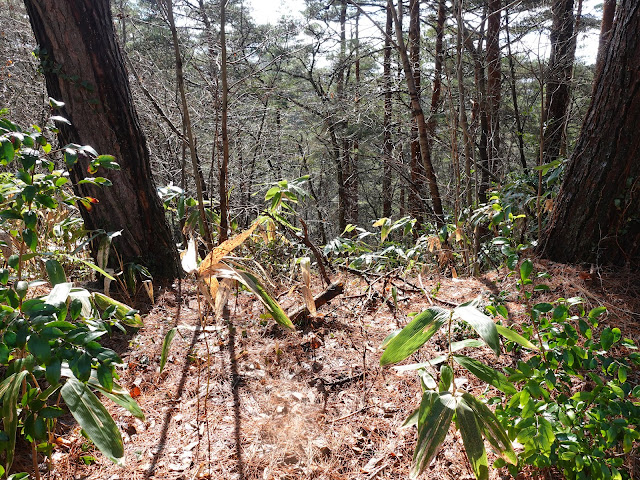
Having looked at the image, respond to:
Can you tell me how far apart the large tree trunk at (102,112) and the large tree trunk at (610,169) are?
9.51 ft

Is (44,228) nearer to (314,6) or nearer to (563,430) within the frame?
(563,430)

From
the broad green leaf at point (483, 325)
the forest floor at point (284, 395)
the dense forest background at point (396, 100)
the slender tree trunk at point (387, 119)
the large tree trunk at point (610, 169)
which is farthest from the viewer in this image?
the slender tree trunk at point (387, 119)

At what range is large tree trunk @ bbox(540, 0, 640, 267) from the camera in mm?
2197

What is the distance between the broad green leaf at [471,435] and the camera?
0.87 meters

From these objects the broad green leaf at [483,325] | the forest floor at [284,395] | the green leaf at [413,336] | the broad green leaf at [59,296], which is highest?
the broad green leaf at [59,296]

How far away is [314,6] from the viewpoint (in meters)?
11.1

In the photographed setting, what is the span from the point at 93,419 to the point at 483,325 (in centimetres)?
95

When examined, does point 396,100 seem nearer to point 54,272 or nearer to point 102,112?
point 102,112

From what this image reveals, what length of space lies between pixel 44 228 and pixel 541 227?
3.71 metres

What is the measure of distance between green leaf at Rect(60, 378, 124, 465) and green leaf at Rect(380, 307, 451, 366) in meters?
0.68

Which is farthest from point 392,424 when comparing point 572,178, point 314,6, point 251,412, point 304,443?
point 314,6

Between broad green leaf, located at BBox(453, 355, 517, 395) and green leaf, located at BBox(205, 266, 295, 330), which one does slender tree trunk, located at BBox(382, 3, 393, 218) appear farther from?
broad green leaf, located at BBox(453, 355, 517, 395)

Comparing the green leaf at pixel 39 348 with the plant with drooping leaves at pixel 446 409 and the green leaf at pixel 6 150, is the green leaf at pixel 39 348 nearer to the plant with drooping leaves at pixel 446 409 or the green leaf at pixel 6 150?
the green leaf at pixel 6 150

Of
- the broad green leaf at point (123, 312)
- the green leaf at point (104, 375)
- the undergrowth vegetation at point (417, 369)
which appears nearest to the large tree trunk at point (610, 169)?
the undergrowth vegetation at point (417, 369)
